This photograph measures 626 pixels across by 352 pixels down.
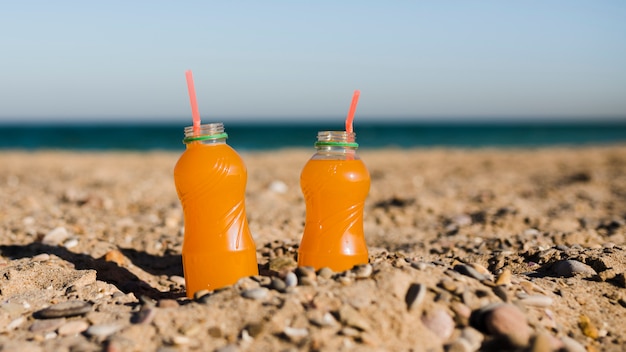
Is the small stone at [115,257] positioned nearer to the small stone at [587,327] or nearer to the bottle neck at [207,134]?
the bottle neck at [207,134]

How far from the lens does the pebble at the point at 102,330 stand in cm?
191

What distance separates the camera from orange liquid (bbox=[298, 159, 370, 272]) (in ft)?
7.90

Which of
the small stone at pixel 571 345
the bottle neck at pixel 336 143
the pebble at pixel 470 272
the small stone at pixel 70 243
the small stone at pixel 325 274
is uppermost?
the bottle neck at pixel 336 143

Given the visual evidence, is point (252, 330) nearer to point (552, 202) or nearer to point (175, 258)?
point (175, 258)

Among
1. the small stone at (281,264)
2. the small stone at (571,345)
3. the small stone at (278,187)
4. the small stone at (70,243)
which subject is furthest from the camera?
the small stone at (278,187)

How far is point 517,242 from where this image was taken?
3465 mm

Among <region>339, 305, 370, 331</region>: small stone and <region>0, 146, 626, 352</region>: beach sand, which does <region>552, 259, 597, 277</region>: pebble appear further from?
<region>339, 305, 370, 331</region>: small stone

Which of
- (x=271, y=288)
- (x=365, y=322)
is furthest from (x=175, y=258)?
(x=365, y=322)

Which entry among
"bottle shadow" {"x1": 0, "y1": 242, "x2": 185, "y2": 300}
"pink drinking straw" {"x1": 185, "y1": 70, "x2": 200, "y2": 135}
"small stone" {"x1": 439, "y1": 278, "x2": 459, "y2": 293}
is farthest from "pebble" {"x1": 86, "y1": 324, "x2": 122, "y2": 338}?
"small stone" {"x1": 439, "y1": 278, "x2": 459, "y2": 293}

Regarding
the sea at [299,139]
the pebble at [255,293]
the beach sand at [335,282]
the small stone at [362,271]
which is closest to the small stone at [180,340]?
the beach sand at [335,282]

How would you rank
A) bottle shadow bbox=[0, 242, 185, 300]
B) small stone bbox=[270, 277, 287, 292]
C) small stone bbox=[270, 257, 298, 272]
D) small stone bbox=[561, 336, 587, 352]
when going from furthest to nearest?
small stone bbox=[270, 257, 298, 272], bottle shadow bbox=[0, 242, 185, 300], small stone bbox=[270, 277, 287, 292], small stone bbox=[561, 336, 587, 352]

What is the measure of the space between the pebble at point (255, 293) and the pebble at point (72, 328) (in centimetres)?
60

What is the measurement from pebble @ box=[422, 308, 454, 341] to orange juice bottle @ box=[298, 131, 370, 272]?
534mm

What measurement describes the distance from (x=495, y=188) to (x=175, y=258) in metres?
4.28
